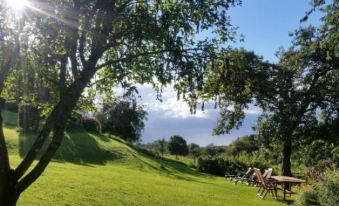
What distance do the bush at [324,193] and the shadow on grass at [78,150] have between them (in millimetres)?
23833

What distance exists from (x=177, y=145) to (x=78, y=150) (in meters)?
73.4

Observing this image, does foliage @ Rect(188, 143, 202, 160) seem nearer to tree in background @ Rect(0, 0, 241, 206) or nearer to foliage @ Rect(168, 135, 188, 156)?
foliage @ Rect(168, 135, 188, 156)

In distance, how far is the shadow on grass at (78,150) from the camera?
40.7 m

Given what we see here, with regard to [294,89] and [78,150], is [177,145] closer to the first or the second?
[78,150]

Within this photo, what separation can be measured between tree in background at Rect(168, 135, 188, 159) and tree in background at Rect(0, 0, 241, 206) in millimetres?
Result: 106115

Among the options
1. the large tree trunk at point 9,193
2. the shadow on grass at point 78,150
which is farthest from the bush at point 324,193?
the shadow on grass at point 78,150

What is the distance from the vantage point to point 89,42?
1145 cm

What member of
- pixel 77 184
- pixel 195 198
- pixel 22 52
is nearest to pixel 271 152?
pixel 195 198

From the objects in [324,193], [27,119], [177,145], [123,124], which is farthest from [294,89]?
[177,145]

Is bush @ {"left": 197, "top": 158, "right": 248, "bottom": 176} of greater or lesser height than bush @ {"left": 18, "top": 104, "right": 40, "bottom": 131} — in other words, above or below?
below

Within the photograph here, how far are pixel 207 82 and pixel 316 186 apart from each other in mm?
10277

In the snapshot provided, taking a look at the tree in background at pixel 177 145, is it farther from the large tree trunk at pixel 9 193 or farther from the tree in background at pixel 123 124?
the large tree trunk at pixel 9 193

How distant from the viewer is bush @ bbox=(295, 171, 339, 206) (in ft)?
53.9

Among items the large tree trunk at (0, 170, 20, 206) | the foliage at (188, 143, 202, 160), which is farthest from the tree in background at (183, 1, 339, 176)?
the foliage at (188, 143, 202, 160)
